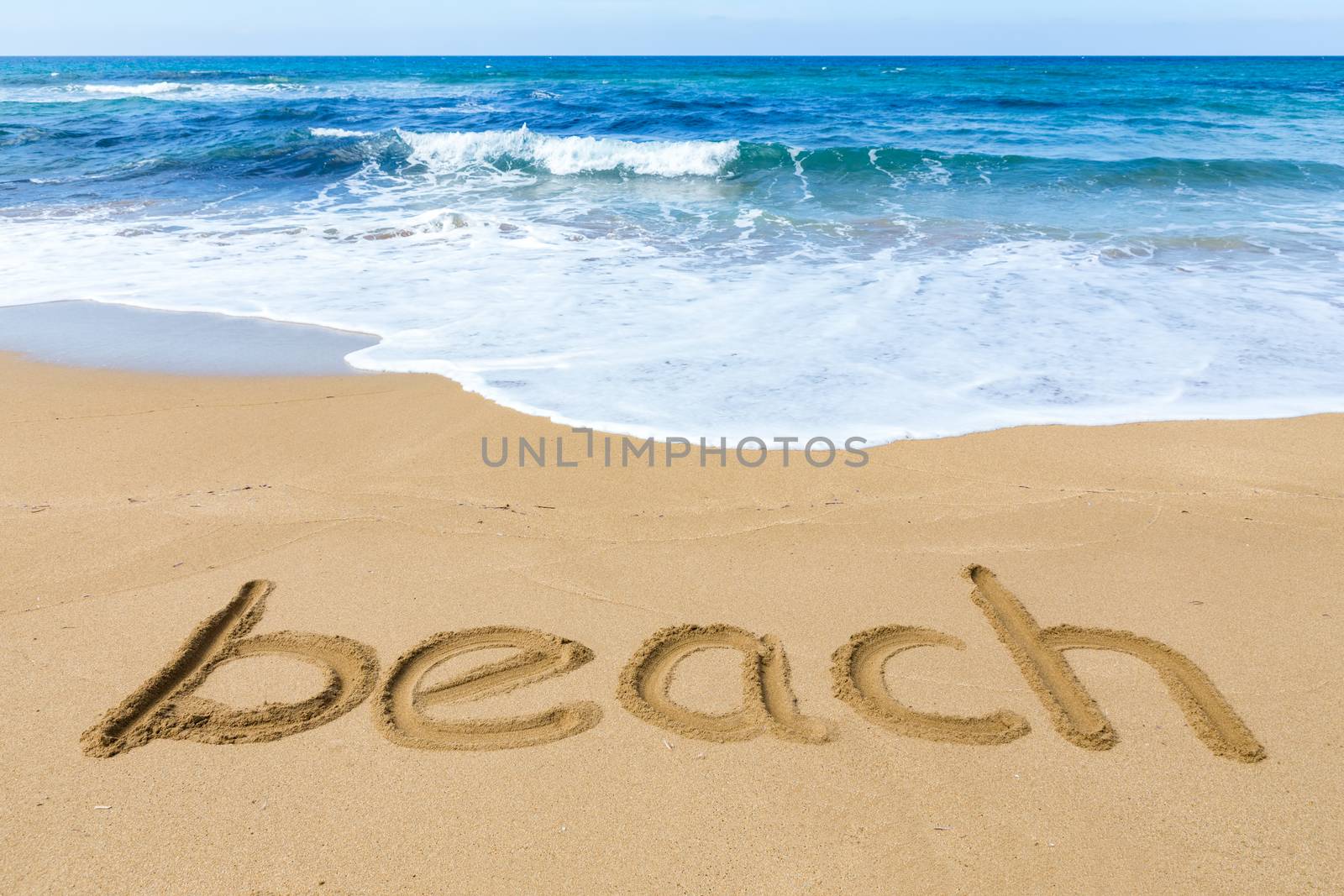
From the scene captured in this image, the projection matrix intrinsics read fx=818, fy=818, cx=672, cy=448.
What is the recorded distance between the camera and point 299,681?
2564 mm

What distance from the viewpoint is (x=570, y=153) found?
51.6 ft


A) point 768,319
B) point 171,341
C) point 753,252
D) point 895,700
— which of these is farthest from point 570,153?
point 895,700

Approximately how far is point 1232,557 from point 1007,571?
3.07 ft

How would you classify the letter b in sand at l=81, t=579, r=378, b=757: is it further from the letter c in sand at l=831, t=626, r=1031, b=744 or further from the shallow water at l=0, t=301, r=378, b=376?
the shallow water at l=0, t=301, r=378, b=376

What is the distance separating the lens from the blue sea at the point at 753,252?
4.93 meters

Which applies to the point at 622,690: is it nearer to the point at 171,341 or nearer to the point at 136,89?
the point at 171,341

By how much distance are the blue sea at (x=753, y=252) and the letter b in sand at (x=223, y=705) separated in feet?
6.71

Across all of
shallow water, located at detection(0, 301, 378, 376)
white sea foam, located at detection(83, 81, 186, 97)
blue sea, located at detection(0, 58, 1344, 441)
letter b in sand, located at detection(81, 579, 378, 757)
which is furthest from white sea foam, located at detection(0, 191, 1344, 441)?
white sea foam, located at detection(83, 81, 186, 97)

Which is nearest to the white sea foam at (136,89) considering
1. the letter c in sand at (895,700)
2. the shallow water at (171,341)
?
the shallow water at (171,341)

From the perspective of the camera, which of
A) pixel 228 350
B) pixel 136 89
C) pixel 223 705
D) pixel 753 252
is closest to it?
pixel 223 705

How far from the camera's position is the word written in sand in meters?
2.35

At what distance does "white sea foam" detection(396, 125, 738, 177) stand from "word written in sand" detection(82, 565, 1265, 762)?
1270 centimetres

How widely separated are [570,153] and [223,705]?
14.8 meters

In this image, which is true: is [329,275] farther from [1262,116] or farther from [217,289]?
[1262,116]
